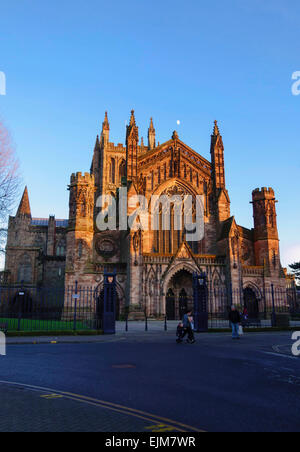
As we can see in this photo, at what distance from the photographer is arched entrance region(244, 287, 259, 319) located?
36125 millimetres

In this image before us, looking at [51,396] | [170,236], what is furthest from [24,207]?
[51,396]

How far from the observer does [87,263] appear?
32.8 meters

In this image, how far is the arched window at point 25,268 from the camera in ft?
167

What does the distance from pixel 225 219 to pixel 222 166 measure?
594 centimetres

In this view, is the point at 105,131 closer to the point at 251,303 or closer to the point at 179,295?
the point at 179,295

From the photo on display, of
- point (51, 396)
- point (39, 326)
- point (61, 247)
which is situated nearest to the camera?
point (51, 396)

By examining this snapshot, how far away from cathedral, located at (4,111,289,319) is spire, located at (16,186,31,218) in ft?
77.3

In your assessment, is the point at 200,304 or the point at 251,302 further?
the point at 251,302

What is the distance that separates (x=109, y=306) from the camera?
1972cm

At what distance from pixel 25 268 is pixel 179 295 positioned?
26.0 metres

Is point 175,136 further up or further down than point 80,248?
further up

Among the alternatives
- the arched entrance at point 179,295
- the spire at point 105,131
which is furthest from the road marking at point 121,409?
the spire at point 105,131

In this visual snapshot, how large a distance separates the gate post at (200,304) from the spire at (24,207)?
41.3 metres
